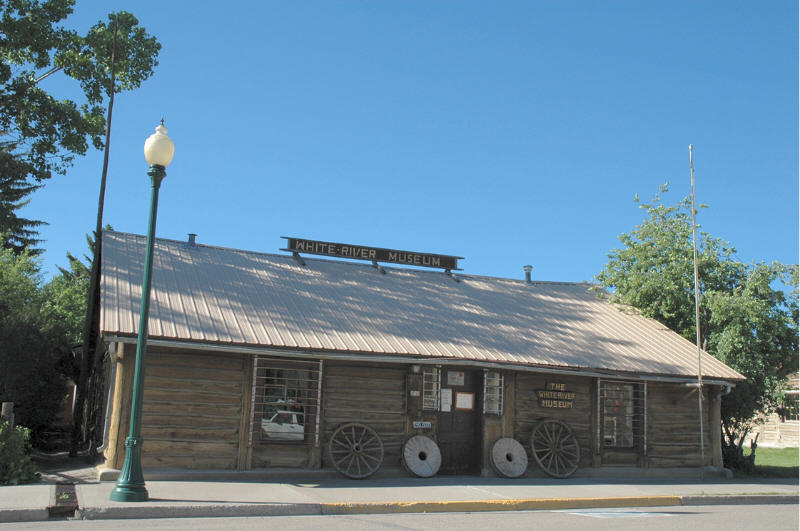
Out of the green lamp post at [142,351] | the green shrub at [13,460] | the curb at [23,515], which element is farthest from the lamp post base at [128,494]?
the green shrub at [13,460]

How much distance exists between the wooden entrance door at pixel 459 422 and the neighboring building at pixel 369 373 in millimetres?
30

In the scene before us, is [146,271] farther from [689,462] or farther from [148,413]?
[689,462]

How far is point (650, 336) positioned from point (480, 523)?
10.8 meters

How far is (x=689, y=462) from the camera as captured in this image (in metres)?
16.3

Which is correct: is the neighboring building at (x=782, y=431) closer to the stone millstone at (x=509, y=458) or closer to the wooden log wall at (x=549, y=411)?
the wooden log wall at (x=549, y=411)

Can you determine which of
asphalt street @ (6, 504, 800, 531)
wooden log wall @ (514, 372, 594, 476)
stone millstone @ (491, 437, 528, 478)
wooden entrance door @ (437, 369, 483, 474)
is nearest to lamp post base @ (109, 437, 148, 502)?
asphalt street @ (6, 504, 800, 531)

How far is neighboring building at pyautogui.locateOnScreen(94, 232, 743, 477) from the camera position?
479 inches

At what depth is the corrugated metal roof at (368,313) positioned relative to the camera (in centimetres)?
1283

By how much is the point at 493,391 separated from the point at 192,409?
610 cm

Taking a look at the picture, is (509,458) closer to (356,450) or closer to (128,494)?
(356,450)

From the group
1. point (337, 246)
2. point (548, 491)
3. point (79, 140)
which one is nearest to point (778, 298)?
point (548, 491)

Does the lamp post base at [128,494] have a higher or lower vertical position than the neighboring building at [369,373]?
lower

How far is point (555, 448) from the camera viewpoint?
1457 centimetres

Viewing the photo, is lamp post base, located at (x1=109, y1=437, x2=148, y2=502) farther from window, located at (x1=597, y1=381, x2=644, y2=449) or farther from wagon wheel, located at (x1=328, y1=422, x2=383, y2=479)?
window, located at (x1=597, y1=381, x2=644, y2=449)
